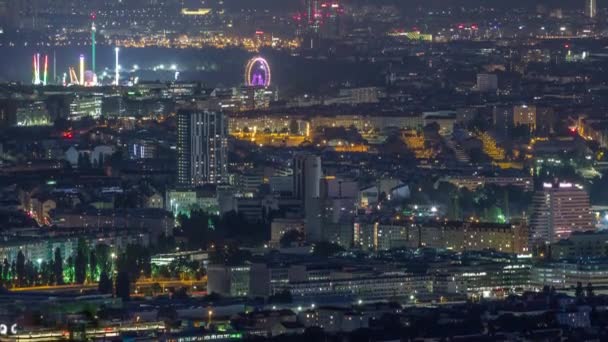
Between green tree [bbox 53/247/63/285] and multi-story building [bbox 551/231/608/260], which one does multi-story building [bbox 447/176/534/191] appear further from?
green tree [bbox 53/247/63/285]

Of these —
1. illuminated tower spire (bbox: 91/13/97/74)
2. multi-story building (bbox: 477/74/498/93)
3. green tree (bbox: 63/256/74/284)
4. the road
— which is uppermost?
illuminated tower spire (bbox: 91/13/97/74)

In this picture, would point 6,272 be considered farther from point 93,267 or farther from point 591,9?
point 591,9

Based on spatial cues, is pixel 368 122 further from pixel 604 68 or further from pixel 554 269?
pixel 554 269

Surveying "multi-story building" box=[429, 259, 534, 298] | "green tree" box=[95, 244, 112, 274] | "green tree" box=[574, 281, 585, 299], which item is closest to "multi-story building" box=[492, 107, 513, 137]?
"green tree" box=[95, 244, 112, 274]

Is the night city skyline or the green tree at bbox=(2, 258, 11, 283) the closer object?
the night city skyline

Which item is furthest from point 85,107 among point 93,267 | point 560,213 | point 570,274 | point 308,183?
point 570,274

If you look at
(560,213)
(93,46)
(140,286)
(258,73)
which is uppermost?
(93,46)
